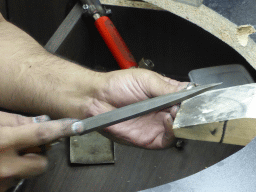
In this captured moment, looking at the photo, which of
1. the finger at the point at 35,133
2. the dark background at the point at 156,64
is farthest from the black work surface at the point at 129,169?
the finger at the point at 35,133

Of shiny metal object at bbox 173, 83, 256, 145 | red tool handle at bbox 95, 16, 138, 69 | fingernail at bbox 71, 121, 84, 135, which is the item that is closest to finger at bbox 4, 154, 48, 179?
fingernail at bbox 71, 121, 84, 135

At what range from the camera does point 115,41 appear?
0.88 m

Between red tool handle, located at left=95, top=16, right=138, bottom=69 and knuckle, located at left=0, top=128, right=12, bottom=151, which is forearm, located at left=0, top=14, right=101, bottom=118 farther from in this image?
knuckle, located at left=0, top=128, right=12, bottom=151

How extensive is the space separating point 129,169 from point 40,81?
0.36 metres

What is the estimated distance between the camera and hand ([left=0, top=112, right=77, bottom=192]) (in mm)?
488

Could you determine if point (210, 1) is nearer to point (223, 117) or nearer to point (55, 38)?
point (223, 117)

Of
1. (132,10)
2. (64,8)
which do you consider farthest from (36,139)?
(64,8)

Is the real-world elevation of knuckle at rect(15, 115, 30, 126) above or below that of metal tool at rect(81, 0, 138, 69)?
below

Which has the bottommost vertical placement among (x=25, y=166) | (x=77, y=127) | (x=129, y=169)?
(x=129, y=169)

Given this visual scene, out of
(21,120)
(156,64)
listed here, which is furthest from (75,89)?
(156,64)

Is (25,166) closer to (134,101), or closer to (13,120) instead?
(13,120)

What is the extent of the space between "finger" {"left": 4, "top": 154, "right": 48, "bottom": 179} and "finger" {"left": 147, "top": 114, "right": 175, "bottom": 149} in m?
0.27

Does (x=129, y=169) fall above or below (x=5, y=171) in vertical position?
below

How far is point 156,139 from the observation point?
0.72 meters
